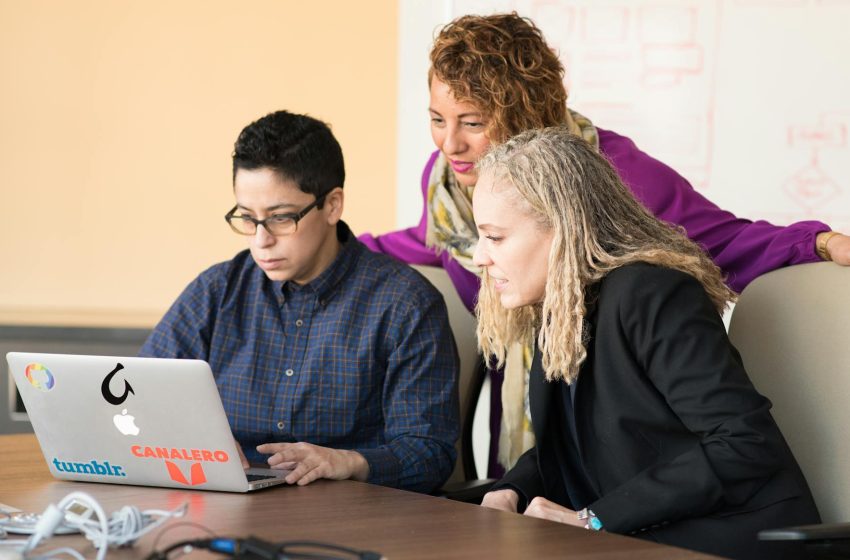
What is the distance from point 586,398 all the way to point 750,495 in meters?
0.29

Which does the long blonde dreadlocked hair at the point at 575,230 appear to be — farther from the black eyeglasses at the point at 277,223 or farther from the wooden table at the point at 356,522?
the black eyeglasses at the point at 277,223

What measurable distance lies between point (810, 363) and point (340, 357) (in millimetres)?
853

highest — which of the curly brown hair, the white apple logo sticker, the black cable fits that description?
the curly brown hair

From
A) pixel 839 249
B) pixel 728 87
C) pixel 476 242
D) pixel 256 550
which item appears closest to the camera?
pixel 256 550

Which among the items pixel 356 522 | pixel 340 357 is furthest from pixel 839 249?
pixel 356 522

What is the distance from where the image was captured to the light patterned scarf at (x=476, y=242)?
250 centimetres

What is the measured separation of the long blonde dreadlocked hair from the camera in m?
1.72

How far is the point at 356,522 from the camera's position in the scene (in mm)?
1457

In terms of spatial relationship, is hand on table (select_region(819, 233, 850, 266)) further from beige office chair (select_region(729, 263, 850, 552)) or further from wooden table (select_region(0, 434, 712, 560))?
wooden table (select_region(0, 434, 712, 560))

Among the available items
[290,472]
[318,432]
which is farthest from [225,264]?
[290,472]

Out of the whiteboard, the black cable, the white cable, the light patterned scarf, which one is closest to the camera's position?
the black cable

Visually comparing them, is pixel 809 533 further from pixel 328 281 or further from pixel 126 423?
pixel 328 281

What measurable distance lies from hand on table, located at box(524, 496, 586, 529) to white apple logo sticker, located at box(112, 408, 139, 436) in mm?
604

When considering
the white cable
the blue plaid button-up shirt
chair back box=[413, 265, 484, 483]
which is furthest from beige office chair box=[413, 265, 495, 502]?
the white cable
